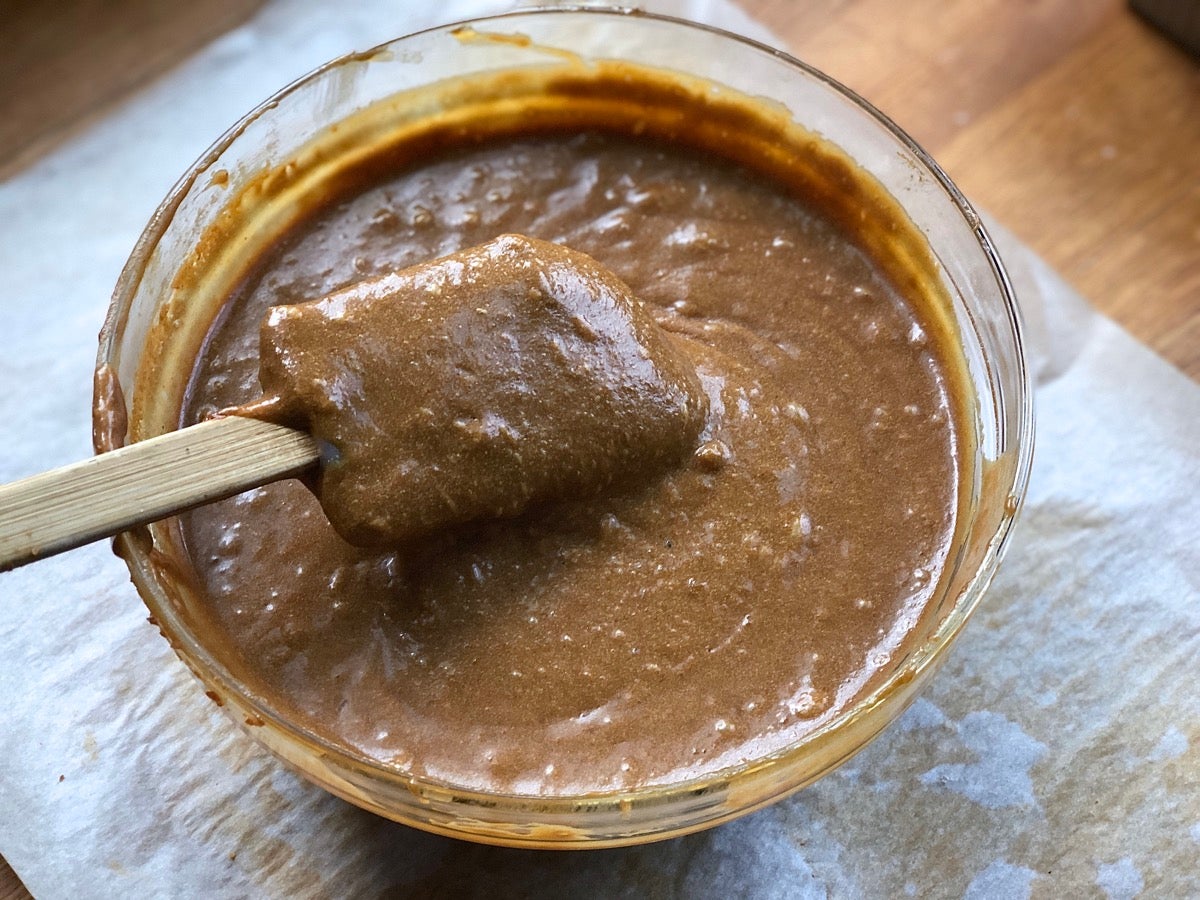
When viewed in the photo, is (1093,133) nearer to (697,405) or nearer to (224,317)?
(697,405)

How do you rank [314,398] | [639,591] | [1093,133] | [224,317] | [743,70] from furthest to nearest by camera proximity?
[1093,133], [743,70], [224,317], [639,591], [314,398]

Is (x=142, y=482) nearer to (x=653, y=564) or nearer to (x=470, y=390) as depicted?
(x=470, y=390)

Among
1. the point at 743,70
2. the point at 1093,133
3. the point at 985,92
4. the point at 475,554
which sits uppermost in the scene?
the point at 743,70

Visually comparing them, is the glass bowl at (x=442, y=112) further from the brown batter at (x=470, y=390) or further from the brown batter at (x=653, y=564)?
the brown batter at (x=470, y=390)

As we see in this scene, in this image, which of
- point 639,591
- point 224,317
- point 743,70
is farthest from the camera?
point 743,70

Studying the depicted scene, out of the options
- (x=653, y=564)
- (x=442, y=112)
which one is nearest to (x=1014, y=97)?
(x=442, y=112)

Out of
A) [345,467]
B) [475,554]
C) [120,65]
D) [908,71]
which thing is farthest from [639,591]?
[120,65]

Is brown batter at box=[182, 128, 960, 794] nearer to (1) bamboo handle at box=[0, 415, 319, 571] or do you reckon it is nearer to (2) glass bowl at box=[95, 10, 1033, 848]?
(2) glass bowl at box=[95, 10, 1033, 848]

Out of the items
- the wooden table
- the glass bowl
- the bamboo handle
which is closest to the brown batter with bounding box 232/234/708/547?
the bamboo handle
